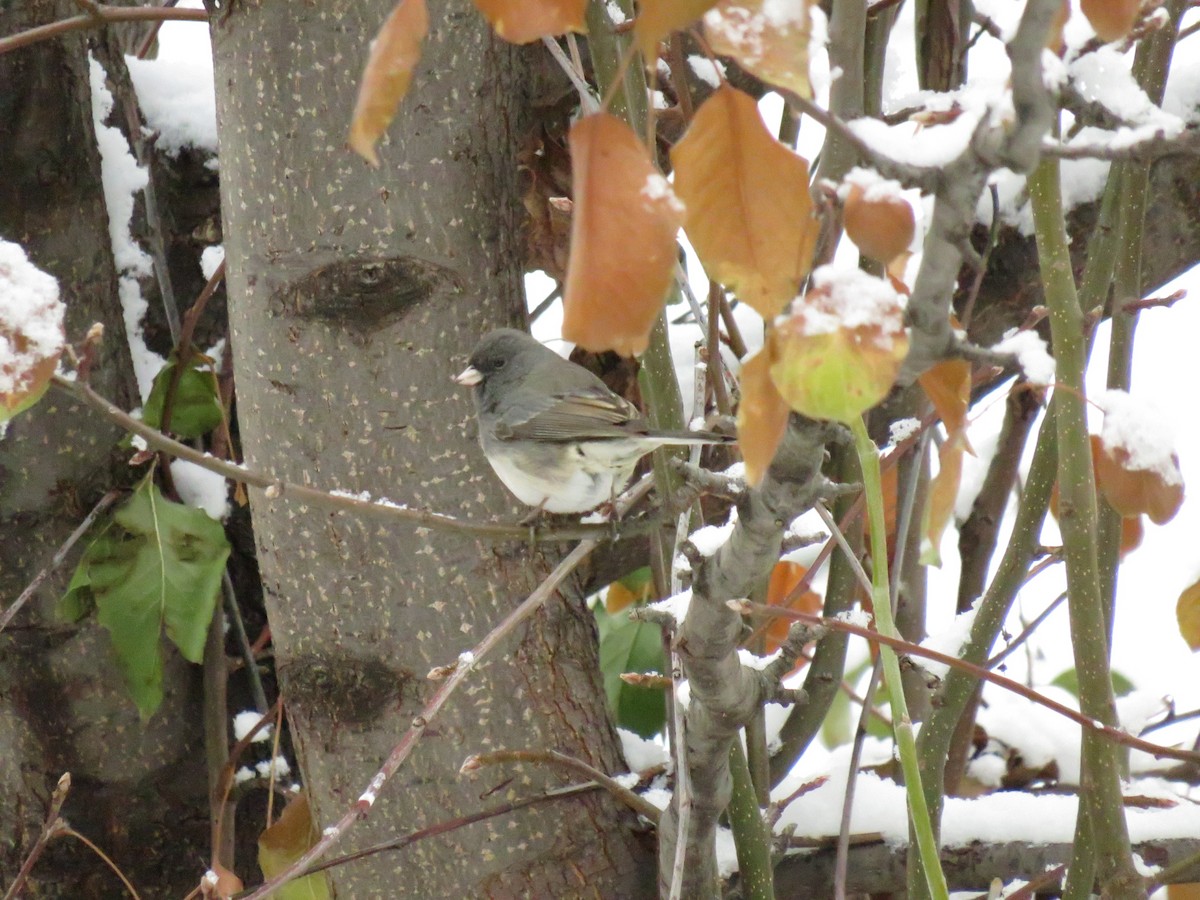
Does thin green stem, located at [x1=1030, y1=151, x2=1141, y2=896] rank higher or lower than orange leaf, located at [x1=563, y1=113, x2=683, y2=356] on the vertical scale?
lower

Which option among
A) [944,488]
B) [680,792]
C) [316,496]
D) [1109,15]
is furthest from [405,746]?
[1109,15]

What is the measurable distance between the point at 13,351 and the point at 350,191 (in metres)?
0.60

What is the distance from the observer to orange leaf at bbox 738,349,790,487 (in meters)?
0.54

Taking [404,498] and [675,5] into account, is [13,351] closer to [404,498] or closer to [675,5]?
[675,5]

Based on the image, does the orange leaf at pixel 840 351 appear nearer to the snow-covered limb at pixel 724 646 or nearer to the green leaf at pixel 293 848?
the snow-covered limb at pixel 724 646

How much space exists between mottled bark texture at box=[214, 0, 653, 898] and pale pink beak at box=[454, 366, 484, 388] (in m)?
0.01

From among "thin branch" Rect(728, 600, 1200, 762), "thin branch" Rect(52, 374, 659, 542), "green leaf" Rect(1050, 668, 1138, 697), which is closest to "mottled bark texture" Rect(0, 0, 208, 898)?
"thin branch" Rect(52, 374, 659, 542)

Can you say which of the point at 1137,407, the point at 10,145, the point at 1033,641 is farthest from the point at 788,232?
the point at 1033,641

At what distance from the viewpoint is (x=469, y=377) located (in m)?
1.30

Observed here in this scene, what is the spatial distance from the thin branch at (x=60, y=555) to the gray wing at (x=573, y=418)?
21.1 inches

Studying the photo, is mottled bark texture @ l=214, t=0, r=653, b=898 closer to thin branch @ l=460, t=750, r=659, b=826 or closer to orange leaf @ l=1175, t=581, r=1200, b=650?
thin branch @ l=460, t=750, r=659, b=826

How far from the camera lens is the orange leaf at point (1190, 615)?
1.00 metres

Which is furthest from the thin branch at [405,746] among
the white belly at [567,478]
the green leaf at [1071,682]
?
the green leaf at [1071,682]

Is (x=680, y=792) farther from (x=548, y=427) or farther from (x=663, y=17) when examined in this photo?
(x=663, y=17)
